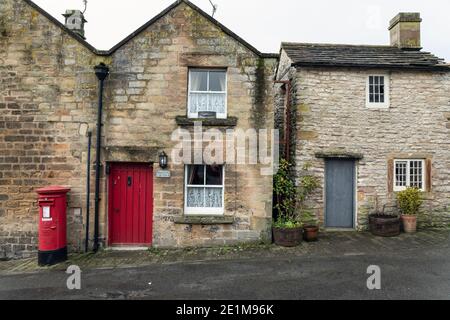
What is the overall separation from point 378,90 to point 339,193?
12.6 ft

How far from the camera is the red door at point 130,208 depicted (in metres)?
8.37

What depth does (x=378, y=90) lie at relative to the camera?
10312 millimetres

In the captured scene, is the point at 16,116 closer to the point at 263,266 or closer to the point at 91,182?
the point at 91,182

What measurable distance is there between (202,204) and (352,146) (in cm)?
551

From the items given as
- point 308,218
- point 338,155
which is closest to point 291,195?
point 308,218

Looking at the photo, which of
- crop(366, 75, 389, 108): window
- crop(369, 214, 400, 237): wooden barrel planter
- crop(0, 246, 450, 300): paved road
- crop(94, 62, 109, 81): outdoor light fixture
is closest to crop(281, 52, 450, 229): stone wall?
crop(366, 75, 389, 108): window

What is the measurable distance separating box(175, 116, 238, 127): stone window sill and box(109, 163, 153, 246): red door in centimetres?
157

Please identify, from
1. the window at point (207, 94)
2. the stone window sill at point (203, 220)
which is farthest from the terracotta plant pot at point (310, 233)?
the window at point (207, 94)

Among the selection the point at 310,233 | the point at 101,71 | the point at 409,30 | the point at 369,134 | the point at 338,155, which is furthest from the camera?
the point at 409,30

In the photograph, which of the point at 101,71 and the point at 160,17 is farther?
the point at 160,17

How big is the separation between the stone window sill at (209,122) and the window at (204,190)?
1.20 m

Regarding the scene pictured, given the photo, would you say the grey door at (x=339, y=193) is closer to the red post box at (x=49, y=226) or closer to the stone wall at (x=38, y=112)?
the stone wall at (x=38, y=112)

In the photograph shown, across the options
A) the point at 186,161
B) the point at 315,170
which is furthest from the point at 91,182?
the point at 315,170

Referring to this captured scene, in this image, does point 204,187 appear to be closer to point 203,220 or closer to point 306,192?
point 203,220
